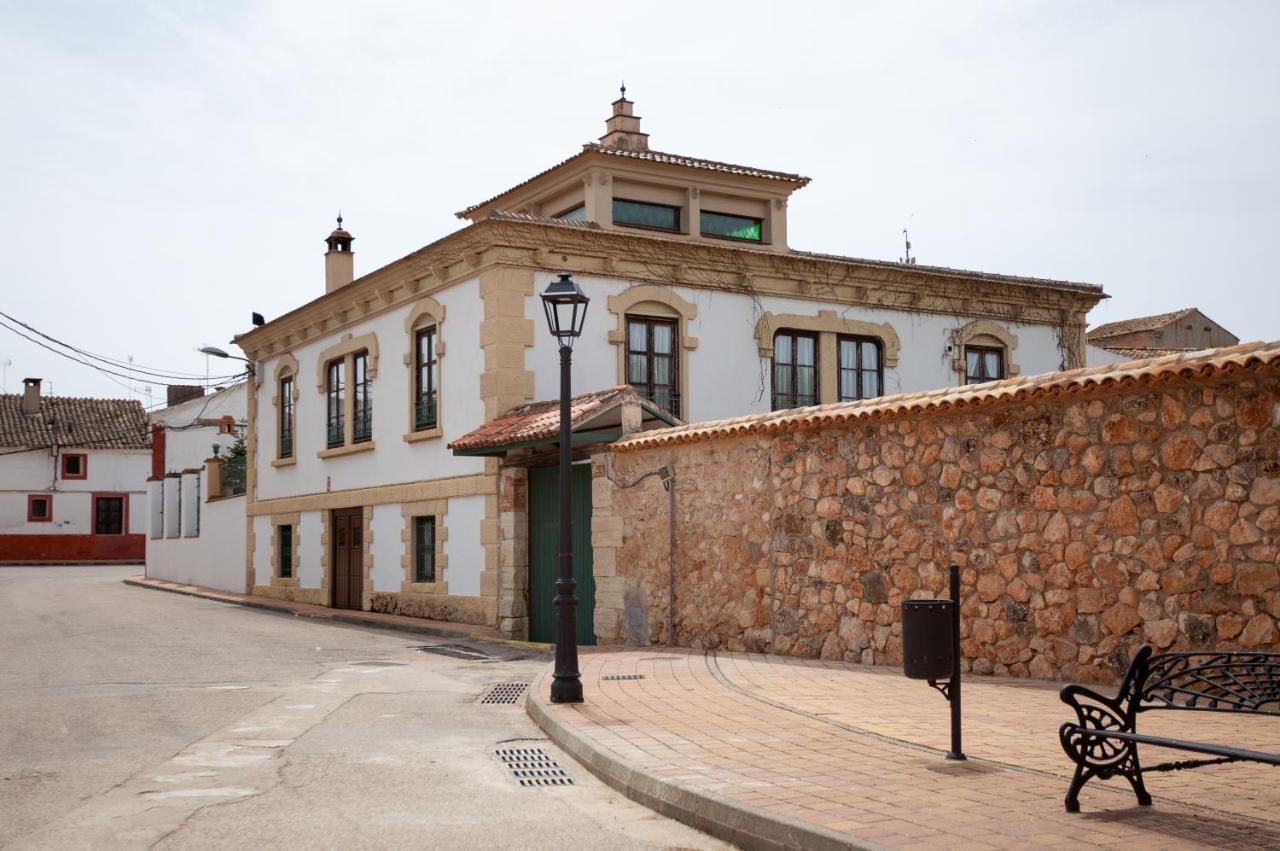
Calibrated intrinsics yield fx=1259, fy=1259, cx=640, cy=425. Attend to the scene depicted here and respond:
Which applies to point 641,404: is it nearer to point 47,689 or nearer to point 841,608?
point 841,608

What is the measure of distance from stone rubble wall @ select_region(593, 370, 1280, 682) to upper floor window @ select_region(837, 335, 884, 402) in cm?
868

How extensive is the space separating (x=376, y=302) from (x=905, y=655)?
18154 mm

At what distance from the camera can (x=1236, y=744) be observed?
703 centimetres

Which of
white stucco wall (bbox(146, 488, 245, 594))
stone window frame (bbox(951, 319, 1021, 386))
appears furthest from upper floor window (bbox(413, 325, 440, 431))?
stone window frame (bbox(951, 319, 1021, 386))

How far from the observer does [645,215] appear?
23.9m

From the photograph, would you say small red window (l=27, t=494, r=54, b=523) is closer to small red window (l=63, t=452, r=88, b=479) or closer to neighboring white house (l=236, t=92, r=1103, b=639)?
small red window (l=63, t=452, r=88, b=479)

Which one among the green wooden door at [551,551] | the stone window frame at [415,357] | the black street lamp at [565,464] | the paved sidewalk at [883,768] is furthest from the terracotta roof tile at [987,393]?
the stone window frame at [415,357]

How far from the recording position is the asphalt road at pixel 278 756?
19.9 ft

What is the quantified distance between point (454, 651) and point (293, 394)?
13.1 meters

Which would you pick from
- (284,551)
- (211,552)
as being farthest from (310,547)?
(211,552)

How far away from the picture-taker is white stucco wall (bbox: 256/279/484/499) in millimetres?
20422

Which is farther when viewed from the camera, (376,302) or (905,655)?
(376,302)

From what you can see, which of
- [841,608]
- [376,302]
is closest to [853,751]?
[841,608]

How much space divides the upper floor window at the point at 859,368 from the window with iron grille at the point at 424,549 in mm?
7828
